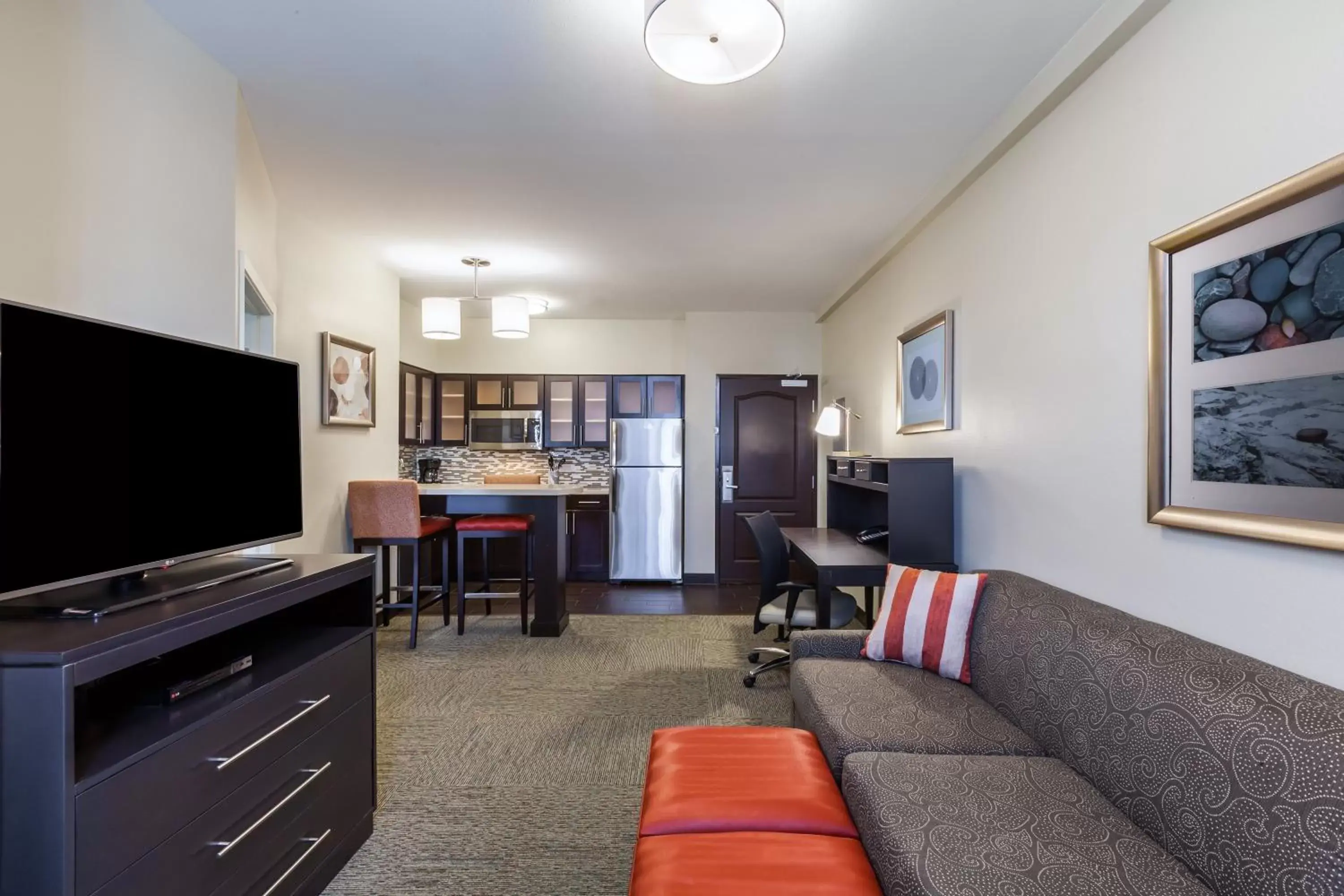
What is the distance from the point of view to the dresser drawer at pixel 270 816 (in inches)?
48.8

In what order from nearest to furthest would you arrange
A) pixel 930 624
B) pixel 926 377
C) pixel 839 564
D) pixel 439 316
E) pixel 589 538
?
pixel 930 624, pixel 839 564, pixel 926 377, pixel 439 316, pixel 589 538

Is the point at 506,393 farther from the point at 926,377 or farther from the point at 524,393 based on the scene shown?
the point at 926,377

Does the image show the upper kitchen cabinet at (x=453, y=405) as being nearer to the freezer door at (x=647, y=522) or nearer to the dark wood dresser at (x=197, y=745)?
the freezer door at (x=647, y=522)

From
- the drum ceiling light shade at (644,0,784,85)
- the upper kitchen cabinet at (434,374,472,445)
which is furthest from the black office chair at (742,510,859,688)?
the upper kitchen cabinet at (434,374,472,445)

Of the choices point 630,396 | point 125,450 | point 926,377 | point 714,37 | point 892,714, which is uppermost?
point 714,37

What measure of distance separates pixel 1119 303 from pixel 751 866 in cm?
180

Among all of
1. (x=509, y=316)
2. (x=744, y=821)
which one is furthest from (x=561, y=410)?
(x=744, y=821)

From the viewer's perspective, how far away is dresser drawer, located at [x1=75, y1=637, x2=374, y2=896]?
3.59ft

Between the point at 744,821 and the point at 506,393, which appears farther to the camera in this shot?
the point at 506,393

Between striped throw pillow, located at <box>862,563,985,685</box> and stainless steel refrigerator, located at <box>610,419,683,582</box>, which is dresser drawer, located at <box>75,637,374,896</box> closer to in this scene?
striped throw pillow, located at <box>862,563,985,685</box>

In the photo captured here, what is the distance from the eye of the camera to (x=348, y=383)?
3990 millimetres

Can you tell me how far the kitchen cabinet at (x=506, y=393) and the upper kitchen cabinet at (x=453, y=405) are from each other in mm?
89

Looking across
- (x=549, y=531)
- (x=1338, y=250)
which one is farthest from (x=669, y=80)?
(x=549, y=531)

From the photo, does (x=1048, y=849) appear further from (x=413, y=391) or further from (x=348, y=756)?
(x=413, y=391)
